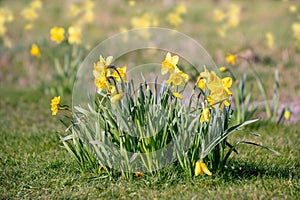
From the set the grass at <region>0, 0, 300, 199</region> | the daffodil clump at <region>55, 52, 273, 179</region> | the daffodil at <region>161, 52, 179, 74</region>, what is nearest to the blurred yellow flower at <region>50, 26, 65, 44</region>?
the grass at <region>0, 0, 300, 199</region>

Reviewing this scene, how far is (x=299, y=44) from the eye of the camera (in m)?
8.77

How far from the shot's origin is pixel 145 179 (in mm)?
3326

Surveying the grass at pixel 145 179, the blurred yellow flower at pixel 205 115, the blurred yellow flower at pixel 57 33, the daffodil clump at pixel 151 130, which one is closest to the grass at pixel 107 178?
the grass at pixel 145 179

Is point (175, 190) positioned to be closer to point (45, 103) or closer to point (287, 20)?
point (45, 103)

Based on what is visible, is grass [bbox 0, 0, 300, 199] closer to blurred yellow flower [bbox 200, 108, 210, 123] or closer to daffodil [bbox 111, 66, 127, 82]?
blurred yellow flower [bbox 200, 108, 210, 123]

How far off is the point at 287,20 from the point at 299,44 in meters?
3.79

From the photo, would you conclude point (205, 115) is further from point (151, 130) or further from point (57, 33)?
point (57, 33)

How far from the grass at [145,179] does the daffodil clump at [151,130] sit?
109 mm

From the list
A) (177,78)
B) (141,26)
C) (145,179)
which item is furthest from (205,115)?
(141,26)

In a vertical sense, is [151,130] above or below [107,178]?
above

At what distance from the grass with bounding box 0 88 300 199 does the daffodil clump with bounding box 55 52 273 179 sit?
0.36ft

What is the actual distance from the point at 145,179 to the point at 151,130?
1.11 ft

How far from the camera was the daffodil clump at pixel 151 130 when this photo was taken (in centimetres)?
319

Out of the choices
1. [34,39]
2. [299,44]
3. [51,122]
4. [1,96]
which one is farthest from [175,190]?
[34,39]
